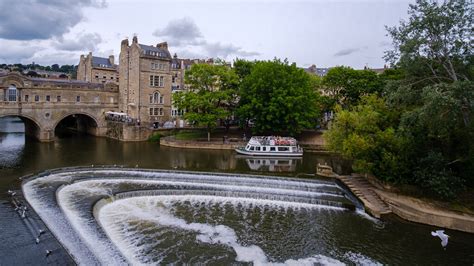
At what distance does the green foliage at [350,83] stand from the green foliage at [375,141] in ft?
83.2

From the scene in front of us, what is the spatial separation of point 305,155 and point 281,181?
686 inches

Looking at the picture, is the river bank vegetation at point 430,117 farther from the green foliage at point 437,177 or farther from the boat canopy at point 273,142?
the boat canopy at point 273,142

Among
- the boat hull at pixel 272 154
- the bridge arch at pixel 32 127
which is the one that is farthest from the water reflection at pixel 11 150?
the boat hull at pixel 272 154

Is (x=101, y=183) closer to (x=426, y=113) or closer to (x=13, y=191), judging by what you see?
(x=13, y=191)

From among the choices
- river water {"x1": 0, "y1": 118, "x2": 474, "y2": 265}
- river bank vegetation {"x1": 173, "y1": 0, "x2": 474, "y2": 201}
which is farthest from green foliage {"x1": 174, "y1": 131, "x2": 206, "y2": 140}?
river bank vegetation {"x1": 173, "y1": 0, "x2": 474, "y2": 201}

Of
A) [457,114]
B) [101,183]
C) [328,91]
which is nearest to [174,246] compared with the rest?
[101,183]

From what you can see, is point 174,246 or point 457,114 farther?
point 457,114

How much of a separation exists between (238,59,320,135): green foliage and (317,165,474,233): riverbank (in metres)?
21.1

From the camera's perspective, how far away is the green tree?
5044cm

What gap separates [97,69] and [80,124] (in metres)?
16.1

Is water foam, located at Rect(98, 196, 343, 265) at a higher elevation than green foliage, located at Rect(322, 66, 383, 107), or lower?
lower

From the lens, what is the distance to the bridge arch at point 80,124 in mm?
58081

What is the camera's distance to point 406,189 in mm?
24859

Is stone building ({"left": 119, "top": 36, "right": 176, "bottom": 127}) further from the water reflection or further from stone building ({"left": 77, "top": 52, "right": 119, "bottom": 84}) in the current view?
stone building ({"left": 77, "top": 52, "right": 119, "bottom": 84})
